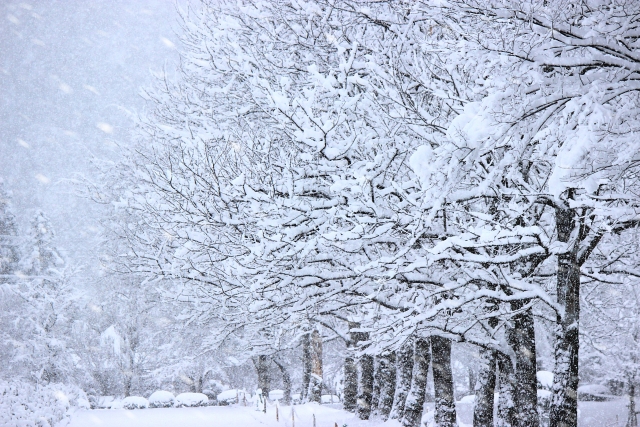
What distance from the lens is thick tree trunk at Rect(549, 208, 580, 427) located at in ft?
21.7

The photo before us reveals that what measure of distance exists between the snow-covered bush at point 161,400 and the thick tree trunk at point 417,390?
66.7ft

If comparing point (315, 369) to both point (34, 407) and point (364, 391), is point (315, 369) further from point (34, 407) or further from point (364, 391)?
point (34, 407)

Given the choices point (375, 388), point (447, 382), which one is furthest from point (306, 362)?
point (447, 382)

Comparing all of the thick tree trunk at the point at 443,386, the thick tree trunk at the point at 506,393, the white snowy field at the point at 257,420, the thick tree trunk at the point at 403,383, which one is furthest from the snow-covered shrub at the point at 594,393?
the thick tree trunk at the point at 506,393

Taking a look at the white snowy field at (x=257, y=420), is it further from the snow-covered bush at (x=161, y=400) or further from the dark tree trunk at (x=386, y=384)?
the snow-covered bush at (x=161, y=400)

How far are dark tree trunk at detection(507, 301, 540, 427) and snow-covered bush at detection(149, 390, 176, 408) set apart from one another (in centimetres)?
2482

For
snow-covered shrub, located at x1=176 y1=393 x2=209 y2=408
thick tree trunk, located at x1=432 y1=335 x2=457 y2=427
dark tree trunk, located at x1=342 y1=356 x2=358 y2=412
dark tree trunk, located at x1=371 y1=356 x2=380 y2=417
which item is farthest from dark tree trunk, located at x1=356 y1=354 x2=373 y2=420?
snow-covered shrub, located at x1=176 y1=393 x2=209 y2=408

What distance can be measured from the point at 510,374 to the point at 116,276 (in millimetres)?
20139

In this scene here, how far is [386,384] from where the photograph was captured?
1567cm

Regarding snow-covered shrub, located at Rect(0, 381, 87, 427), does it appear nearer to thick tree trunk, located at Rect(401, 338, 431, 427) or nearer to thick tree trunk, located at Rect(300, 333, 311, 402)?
thick tree trunk, located at Rect(401, 338, 431, 427)

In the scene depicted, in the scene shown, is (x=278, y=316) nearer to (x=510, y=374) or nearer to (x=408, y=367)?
(x=510, y=374)

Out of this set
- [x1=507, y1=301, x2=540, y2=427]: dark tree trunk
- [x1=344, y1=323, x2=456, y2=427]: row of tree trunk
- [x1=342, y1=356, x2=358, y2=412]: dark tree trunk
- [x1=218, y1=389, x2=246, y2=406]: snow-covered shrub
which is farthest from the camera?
[x1=218, y1=389, x2=246, y2=406]: snow-covered shrub

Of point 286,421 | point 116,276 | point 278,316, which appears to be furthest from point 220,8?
point 116,276

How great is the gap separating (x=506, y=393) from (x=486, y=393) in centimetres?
123
